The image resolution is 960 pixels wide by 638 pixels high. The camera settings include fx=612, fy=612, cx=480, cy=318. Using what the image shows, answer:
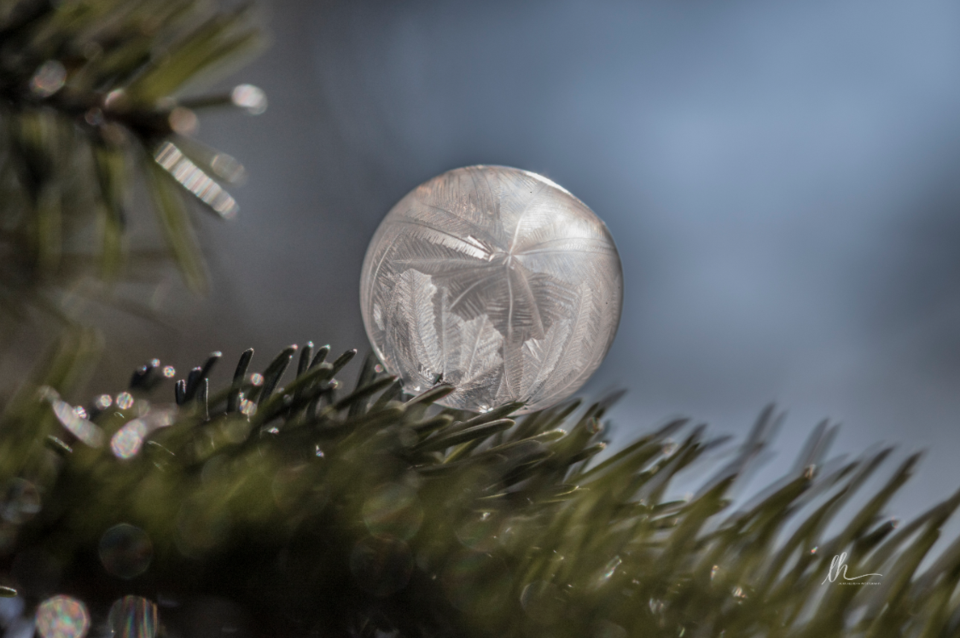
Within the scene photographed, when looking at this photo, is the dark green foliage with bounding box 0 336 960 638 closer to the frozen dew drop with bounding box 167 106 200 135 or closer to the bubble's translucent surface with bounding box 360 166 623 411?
the frozen dew drop with bounding box 167 106 200 135

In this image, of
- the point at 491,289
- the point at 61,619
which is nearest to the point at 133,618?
the point at 61,619

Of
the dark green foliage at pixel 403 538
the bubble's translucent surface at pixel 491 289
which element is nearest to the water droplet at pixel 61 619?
the dark green foliage at pixel 403 538

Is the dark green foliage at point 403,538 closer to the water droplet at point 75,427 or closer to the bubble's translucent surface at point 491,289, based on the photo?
the water droplet at point 75,427

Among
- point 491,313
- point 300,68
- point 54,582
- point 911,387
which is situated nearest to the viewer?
point 54,582

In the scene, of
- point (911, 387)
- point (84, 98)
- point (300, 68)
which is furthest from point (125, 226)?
point (911, 387)

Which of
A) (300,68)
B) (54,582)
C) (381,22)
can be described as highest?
(381,22)

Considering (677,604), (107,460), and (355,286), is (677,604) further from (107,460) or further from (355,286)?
(355,286)
